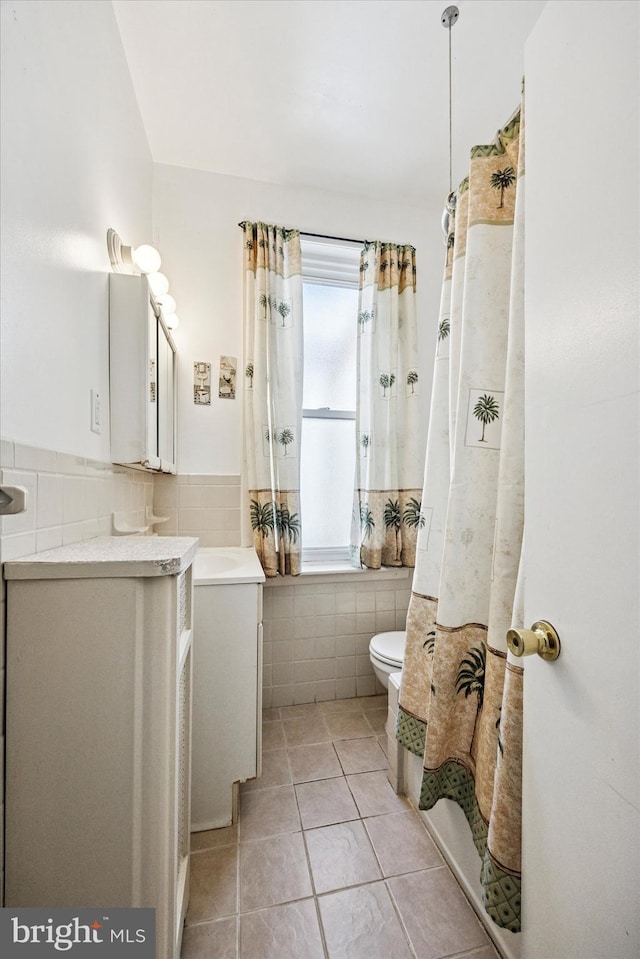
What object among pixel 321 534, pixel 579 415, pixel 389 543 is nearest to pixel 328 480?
pixel 321 534

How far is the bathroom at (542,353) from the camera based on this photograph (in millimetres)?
508

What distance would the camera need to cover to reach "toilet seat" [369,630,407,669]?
175 centimetres

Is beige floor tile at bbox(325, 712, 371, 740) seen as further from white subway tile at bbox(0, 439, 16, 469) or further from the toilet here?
white subway tile at bbox(0, 439, 16, 469)

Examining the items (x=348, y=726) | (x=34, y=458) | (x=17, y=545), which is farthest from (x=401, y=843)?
(x=34, y=458)

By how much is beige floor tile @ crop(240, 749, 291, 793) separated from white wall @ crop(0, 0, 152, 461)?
1.34 meters

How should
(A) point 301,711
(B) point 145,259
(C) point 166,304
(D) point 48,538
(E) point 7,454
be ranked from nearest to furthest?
(E) point 7,454
(D) point 48,538
(B) point 145,259
(C) point 166,304
(A) point 301,711

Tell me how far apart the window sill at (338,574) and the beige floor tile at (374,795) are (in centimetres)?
87

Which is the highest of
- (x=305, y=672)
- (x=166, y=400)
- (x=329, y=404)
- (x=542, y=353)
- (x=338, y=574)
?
(x=329, y=404)

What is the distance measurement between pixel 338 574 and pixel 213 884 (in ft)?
4.21

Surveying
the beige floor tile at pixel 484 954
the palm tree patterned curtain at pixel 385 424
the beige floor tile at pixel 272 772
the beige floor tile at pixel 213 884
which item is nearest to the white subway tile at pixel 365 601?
the palm tree patterned curtain at pixel 385 424

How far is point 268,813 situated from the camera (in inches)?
54.9

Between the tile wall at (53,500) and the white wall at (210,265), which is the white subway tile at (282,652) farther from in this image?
the tile wall at (53,500)

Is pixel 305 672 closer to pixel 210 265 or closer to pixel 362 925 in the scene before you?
pixel 362 925

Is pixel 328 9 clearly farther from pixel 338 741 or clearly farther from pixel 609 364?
pixel 338 741
